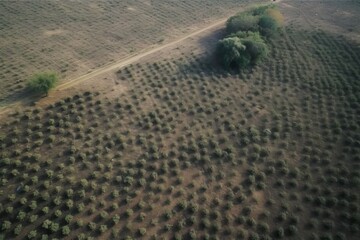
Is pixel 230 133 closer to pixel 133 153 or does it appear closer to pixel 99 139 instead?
pixel 133 153

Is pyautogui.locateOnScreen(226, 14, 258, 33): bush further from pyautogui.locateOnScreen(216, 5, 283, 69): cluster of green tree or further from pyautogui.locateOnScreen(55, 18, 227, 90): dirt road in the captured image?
pyautogui.locateOnScreen(55, 18, 227, 90): dirt road

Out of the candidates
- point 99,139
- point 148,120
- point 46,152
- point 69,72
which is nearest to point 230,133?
point 148,120

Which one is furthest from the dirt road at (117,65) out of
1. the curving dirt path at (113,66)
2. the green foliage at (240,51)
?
the green foliage at (240,51)

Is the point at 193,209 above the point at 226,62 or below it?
below

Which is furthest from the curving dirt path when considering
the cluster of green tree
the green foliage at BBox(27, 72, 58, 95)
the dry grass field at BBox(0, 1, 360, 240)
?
the cluster of green tree

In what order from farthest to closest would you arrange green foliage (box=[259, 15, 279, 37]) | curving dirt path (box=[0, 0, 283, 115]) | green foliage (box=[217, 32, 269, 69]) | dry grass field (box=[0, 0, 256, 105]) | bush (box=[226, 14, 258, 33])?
1. green foliage (box=[259, 15, 279, 37])
2. bush (box=[226, 14, 258, 33])
3. green foliage (box=[217, 32, 269, 69])
4. dry grass field (box=[0, 0, 256, 105])
5. curving dirt path (box=[0, 0, 283, 115])

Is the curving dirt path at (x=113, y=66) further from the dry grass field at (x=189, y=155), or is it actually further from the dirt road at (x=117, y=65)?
the dry grass field at (x=189, y=155)
